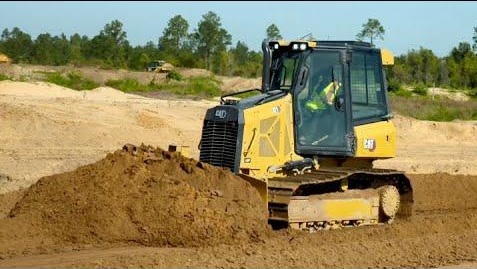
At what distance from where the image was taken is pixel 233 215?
1033 cm

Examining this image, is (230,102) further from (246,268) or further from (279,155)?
(246,268)

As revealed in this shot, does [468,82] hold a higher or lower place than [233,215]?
higher

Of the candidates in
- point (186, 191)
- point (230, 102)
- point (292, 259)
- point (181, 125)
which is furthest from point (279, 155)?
point (181, 125)

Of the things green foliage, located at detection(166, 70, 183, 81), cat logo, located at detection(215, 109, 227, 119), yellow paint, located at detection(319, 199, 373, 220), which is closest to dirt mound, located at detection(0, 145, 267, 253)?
cat logo, located at detection(215, 109, 227, 119)

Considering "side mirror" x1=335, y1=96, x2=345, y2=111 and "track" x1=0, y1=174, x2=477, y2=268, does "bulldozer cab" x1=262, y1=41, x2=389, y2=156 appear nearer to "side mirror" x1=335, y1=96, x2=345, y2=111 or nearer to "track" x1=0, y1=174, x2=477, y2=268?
"side mirror" x1=335, y1=96, x2=345, y2=111

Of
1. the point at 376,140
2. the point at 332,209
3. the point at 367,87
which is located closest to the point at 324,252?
the point at 332,209

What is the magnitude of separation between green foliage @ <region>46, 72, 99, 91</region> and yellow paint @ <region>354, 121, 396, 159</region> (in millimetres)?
30647

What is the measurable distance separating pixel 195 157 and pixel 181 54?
54000 mm

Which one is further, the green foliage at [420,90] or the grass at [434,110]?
the green foliage at [420,90]

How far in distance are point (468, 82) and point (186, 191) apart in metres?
55.0

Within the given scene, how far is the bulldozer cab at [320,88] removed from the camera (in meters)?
11.7

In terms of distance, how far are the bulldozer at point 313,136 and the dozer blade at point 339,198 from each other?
0.01m

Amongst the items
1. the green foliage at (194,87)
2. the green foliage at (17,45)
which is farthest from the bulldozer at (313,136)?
the green foliage at (17,45)

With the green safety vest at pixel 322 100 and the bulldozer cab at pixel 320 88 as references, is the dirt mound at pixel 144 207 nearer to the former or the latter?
the bulldozer cab at pixel 320 88
